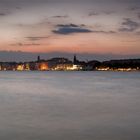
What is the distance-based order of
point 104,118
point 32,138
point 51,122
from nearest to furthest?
point 32,138 → point 51,122 → point 104,118

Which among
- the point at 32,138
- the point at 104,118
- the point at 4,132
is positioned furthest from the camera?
the point at 104,118

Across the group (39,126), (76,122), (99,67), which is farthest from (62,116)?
(99,67)

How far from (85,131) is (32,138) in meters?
2.80

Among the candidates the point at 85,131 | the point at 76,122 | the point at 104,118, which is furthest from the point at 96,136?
the point at 104,118

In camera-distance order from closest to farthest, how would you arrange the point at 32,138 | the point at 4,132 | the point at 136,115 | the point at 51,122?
the point at 32,138 → the point at 4,132 → the point at 51,122 → the point at 136,115

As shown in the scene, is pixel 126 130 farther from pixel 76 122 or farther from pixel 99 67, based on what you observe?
pixel 99 67

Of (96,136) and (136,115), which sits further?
(136,115)

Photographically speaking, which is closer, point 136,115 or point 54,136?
point 54,136

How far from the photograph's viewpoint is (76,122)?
1958cm

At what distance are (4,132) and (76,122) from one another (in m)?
4.56

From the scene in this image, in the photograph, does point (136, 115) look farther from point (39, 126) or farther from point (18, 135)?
point (18, 135)

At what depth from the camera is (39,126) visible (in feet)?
59.4

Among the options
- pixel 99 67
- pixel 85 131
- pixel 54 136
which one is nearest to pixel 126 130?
pixel 85 131

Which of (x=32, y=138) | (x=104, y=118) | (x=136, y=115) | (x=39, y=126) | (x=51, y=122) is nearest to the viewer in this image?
(x=32, y=138)
